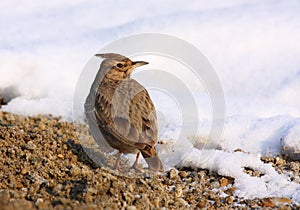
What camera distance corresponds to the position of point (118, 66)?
221 inches

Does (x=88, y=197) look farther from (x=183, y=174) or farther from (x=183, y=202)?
(x=183, y=174)

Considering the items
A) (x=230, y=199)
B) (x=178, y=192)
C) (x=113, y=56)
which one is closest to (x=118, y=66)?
(x=113, y=56)

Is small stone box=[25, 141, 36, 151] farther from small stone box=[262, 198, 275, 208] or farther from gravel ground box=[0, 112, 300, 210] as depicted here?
small stone box=[262, 198, 275, 208]

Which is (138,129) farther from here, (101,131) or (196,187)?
(196,187)

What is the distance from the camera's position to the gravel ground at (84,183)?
13.7 feet

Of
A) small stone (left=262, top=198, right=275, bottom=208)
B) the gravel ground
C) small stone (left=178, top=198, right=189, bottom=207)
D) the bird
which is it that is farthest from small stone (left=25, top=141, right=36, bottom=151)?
small stone (left=262, top=198, right=275, bottom=208)

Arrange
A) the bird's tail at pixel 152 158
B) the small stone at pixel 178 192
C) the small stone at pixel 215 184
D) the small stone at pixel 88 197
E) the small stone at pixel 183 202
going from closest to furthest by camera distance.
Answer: the small stone at pixel 88 197 → the small stone at pixel 183 202 → the bird's tail at pixel 152 158 → the small stone at pixel 178 192 → the small stone at pixel 215 184

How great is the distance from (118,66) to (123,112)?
673 millimetres

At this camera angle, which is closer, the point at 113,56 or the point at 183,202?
the point at 183,202

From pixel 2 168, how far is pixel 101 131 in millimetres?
1063

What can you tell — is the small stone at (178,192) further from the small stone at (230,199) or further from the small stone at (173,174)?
the small stone at (230,199)

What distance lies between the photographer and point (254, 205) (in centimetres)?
496

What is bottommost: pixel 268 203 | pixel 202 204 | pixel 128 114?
pixel 202 204

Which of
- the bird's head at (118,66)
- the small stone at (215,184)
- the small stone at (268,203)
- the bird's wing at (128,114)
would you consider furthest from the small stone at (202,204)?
the bird's head at (118,66)
